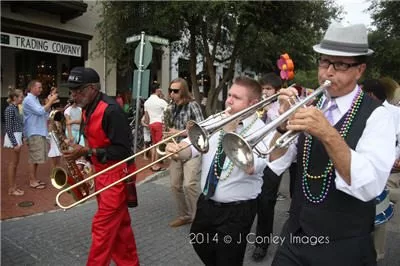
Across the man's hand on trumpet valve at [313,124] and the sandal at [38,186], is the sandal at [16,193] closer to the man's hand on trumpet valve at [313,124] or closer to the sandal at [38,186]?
the sandal at [38,186]

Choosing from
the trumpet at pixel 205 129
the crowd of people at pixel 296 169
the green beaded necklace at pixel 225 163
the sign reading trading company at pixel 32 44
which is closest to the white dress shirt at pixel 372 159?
the crowd of people at pixel 296 169

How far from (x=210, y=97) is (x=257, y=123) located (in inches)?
429

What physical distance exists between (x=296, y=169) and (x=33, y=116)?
212 inches

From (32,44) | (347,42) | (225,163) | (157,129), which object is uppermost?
(32,44)

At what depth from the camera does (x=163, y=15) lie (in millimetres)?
11234

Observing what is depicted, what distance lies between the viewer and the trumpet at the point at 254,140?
1848 mm

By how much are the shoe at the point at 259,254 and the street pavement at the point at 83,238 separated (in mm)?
56

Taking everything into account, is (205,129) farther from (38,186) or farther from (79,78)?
(38,186)

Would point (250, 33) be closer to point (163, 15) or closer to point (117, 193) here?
point (163, 15)

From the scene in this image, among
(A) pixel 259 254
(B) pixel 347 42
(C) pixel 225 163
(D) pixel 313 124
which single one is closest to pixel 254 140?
(D) pixel 313 124

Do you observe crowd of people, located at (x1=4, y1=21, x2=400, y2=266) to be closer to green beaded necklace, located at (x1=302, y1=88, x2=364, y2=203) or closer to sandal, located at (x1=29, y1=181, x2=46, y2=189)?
green beaded necklace, located at (x1=302, y1=88, x2=364, y2=203)

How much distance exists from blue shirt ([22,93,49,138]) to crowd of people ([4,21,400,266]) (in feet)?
8.93

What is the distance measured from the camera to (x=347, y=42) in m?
1.92

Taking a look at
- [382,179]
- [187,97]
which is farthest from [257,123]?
[187,97]
